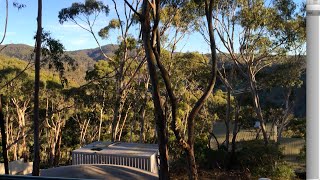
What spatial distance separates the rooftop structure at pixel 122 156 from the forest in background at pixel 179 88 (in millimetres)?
978

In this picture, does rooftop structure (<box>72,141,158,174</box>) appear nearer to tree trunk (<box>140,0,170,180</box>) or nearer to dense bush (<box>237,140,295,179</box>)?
tree trunk (<box>140,0,170,180</box>)

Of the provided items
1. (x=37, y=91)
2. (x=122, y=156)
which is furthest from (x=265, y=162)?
(x=37, y=91)

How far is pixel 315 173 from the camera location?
126 cm

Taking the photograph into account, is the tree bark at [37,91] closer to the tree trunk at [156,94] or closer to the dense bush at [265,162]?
the tree trunk at [156,94]

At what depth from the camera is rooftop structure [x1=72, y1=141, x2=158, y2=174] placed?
891 centimetres

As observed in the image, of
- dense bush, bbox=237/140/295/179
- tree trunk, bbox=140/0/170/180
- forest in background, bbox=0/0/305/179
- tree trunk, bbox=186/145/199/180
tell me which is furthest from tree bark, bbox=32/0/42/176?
dense bush, bbox=237/140/295/179

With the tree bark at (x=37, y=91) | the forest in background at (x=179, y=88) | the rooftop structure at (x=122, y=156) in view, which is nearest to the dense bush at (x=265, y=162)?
the forest in background at (x=179, y=88)

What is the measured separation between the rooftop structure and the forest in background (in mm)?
978

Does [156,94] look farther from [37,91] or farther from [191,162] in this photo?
[37,91]

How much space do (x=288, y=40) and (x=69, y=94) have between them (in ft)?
38.8

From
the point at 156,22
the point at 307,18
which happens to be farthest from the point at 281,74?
the point at 307,18

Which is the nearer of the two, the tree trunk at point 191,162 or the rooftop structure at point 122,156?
the tree trunk at point 191,162

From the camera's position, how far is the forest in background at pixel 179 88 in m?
7.53

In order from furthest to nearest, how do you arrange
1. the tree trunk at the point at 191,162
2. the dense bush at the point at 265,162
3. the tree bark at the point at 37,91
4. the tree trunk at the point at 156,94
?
the dense bush at the point at 265,162 < the tree bark at the point at 37,91 < the tree trunk at the point at 191,162 < the tree trunk at the point at 156,94
